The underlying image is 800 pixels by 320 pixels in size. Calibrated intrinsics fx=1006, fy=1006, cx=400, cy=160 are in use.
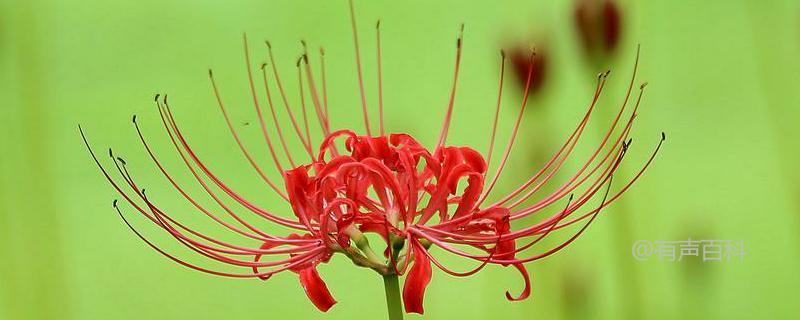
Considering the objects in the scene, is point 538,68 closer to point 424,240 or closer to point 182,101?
point 424,240

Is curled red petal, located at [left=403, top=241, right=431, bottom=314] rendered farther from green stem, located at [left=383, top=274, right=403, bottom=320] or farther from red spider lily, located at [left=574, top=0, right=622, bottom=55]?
red spider lily, located at [left=574, top=0, right=622, bottom=55]

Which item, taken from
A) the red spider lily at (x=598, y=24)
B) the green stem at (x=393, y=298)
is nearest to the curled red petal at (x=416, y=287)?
the green stem at (x=393, y=298)

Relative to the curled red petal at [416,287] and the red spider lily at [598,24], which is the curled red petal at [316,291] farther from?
the red spider lily at [598,24]

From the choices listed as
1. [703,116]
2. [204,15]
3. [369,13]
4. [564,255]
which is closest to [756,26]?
[703,116]

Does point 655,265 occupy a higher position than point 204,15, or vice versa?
point 204,15

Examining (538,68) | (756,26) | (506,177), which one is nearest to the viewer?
(538,68)

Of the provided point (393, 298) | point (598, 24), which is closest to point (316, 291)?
point (393, 298)

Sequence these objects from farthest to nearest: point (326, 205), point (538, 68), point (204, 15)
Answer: point (204, 15), point (538, 68), point (326, 205)
